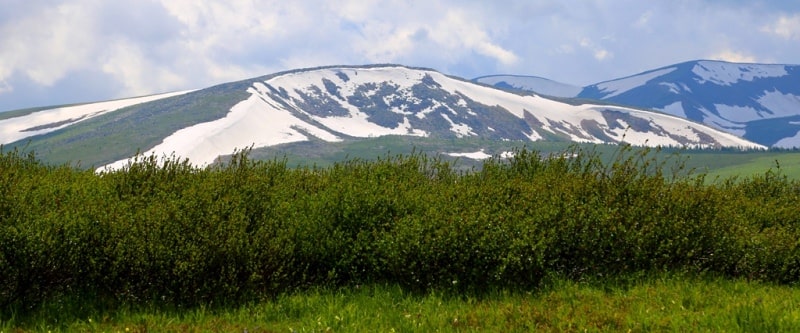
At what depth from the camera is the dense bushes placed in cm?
847

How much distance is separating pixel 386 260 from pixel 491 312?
72.7 inches

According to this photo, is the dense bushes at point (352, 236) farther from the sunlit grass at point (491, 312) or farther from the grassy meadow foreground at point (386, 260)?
the sunlit grass at point (491, 312)

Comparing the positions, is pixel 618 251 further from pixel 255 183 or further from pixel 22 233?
pixel 22 233

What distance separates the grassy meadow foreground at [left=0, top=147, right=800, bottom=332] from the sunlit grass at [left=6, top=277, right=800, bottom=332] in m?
0.03

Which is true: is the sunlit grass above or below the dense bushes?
below

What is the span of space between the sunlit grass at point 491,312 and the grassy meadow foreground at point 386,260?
3 cm

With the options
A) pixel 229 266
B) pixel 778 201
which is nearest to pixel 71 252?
pixel 229 266

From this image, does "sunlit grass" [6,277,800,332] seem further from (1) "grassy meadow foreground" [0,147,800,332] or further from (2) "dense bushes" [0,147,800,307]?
(2) "dense bushes" [0,147,800,307]

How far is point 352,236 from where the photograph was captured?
32.6 feet

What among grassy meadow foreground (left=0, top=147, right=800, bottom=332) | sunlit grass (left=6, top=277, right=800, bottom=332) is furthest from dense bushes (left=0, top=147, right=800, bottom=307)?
sunlit grass (left=6, top=277, right=800, bottom=332)

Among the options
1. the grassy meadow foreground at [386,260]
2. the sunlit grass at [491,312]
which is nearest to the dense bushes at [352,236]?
the grassy meadow foreground at [386,260]

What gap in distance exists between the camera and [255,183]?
36.7 feet

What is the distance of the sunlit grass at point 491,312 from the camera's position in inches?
295

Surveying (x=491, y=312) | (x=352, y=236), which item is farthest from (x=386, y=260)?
(x=491, y=312)
